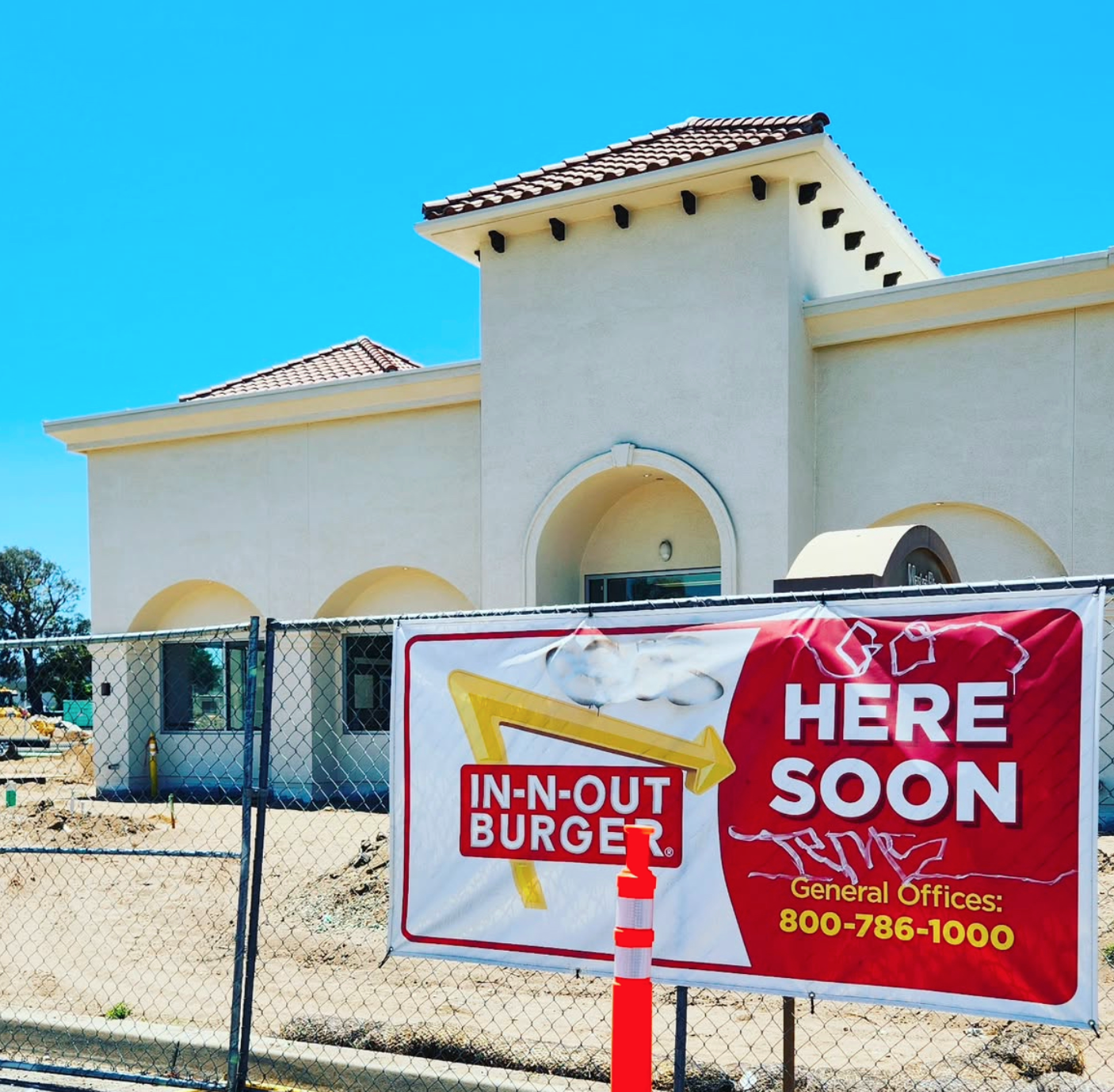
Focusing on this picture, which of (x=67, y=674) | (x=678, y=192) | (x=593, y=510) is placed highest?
(x=678, y=192)

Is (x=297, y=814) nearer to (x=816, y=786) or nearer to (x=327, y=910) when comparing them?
(x=327, y=910)

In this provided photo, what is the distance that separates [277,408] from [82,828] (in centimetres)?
763

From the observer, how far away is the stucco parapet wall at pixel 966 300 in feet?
48.6

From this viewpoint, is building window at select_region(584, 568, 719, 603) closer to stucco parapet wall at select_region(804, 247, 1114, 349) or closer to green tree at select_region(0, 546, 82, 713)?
stucco parapet wall at select_region(804, 247, 1114, 349)

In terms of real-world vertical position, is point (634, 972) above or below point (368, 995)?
above

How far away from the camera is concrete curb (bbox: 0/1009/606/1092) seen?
19.1ft

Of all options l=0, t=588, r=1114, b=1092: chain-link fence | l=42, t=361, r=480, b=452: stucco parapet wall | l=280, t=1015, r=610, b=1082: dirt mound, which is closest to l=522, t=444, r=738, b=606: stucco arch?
l=42, t=361, r=480, b=452: stucco parapet wall

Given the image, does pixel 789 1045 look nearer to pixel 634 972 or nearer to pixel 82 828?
pixel 634 972

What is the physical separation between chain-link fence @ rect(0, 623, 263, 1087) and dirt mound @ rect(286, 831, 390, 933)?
701 millimetres

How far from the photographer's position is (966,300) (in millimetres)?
15609

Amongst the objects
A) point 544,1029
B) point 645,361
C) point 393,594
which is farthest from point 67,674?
point 544,1029

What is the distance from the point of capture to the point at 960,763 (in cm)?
439

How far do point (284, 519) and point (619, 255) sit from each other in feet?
24.9

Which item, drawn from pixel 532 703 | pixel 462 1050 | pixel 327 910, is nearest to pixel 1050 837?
pixel 532 703
